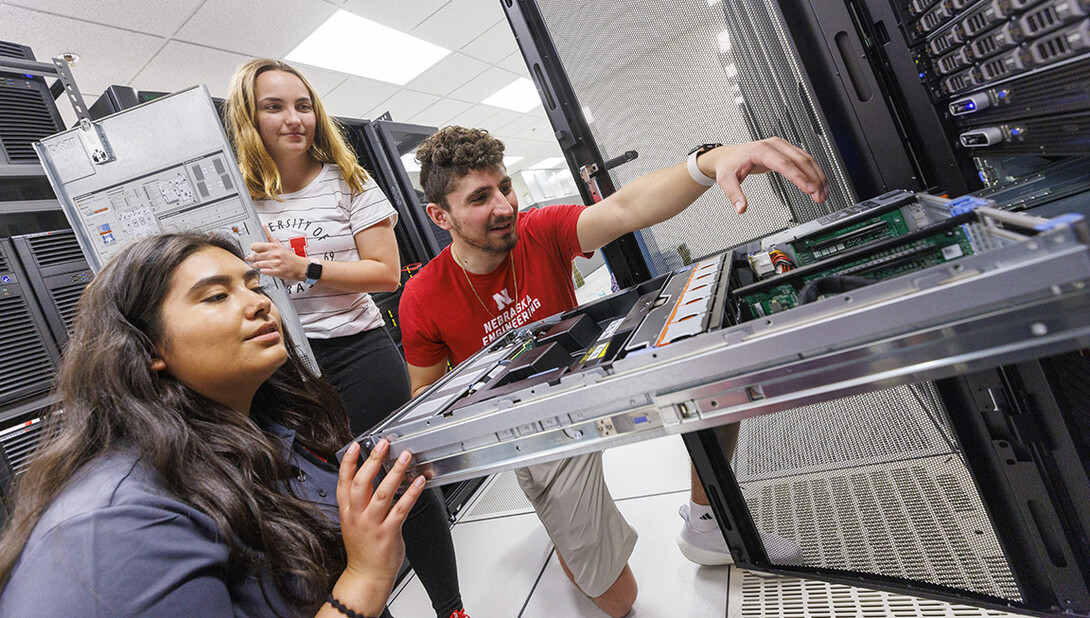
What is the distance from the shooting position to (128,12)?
304 cm

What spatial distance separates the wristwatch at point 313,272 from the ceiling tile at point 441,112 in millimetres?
5632

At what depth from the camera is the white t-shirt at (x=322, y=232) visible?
1564 mm

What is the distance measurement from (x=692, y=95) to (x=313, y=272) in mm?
1111

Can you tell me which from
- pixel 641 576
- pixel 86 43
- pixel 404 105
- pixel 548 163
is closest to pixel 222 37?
pixel 86 43

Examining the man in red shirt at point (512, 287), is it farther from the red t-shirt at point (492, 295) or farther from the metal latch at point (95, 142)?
the metal latch at point (95, 142)

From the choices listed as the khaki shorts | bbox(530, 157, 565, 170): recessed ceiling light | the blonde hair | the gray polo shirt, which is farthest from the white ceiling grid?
bbox(530, 157, 565, 170): recessed ceiling light

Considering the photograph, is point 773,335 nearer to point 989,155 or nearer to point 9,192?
point 989,155

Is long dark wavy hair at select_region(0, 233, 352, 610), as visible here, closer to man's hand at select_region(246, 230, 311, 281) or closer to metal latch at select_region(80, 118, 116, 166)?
man's hand at select_region(246, 230, 311, 281)

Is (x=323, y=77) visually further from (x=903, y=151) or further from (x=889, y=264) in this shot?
(x=889, y=264)

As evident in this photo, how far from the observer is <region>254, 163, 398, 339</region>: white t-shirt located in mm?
1564

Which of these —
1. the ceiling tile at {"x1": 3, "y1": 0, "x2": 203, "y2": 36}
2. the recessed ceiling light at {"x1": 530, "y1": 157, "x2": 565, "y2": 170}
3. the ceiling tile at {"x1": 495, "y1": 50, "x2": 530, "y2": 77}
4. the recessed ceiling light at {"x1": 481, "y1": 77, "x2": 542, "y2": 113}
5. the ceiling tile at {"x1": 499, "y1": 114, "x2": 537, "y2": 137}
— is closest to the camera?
the ceiling tile at {"x1": 3, "y1": 0, "x2": 203, "y2": 36}

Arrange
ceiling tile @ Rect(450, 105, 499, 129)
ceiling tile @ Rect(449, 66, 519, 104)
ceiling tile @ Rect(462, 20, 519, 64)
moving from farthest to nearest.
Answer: ceiling tile @ Rect(450, 105, 499, 129), ceiling tile @ Rect(449, 66, 519, 104), ceiling tile @ Rect(462, 20, 519, 64)

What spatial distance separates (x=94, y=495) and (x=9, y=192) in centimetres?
192

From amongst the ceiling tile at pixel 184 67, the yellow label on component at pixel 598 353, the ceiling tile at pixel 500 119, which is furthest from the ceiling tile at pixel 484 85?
the yellow label on component at pixel 598 353
